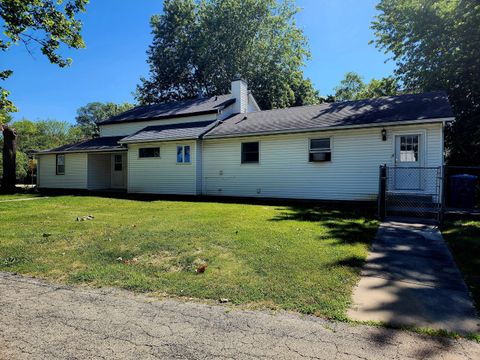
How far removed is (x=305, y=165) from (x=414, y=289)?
975cm

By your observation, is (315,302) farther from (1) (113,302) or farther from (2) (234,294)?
(1) (113,302)

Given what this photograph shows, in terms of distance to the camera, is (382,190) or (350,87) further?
(350,87)

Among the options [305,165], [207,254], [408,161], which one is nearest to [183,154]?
[305,165]

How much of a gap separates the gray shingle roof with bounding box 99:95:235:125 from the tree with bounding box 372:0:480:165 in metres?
11.2

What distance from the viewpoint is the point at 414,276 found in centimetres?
491

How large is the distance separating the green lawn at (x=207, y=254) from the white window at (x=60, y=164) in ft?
43.5

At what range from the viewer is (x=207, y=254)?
5.65 metres

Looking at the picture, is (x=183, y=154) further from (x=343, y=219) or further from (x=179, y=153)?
(x=343, y=219)

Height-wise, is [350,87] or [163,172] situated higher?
[350,87]

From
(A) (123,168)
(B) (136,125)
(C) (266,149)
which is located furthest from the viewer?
(B) (136,125)

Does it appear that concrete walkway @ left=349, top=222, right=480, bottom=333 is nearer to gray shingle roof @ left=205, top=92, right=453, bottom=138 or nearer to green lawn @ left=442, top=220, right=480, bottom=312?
green lawn @ left=442, top=220, right=480, bottom=312

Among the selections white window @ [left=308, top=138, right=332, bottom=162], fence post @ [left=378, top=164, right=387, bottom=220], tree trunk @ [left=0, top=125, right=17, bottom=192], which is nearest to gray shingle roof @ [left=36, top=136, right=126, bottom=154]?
tree trunk @ [left=0, top=125, right=17, bottom=192]

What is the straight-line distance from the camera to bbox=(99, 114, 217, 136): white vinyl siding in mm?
18884

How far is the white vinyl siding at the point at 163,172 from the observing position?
16188 mm
